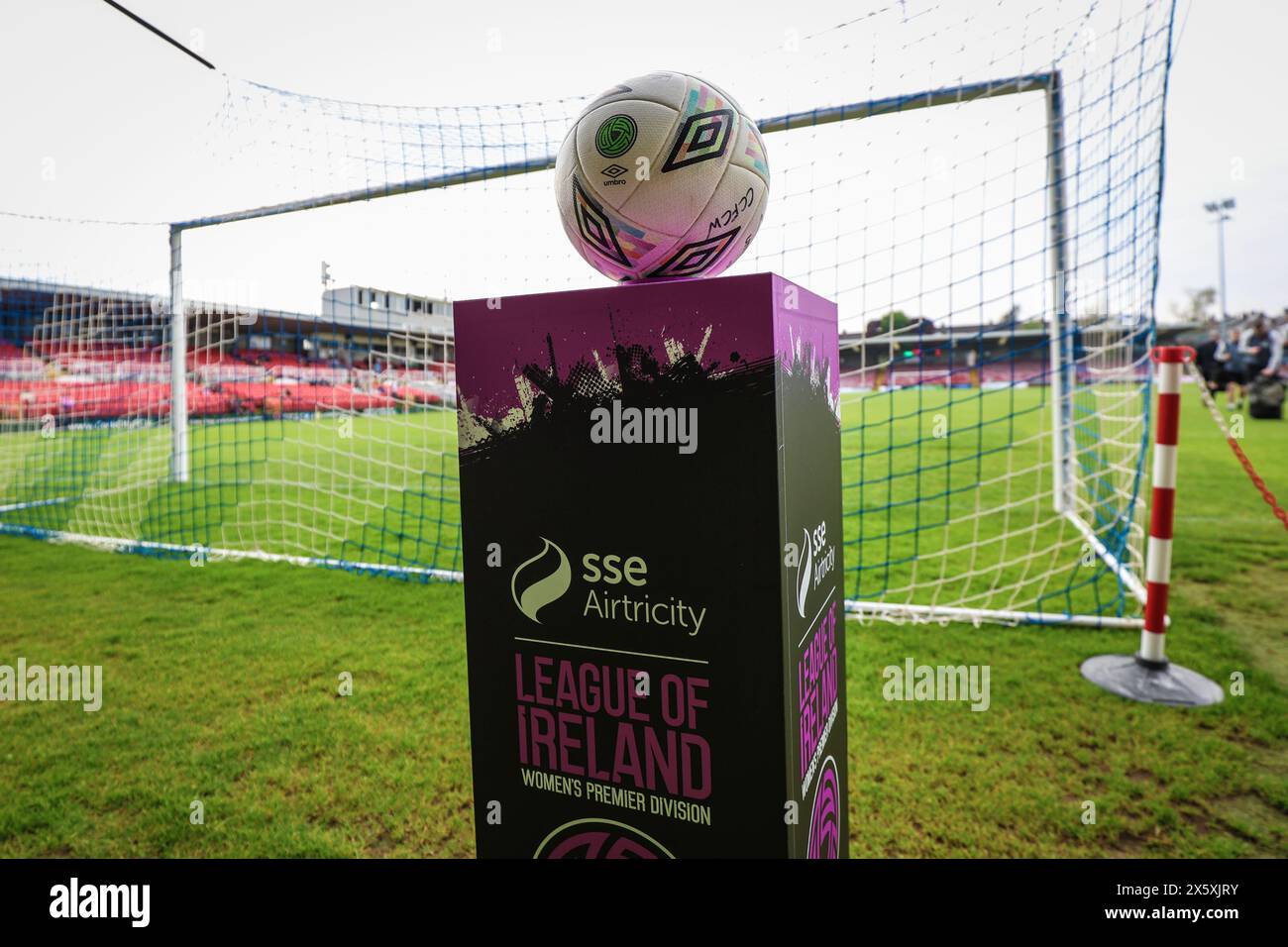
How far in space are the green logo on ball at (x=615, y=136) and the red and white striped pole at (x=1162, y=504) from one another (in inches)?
105

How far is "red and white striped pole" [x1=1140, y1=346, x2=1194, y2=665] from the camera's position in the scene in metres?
2.81

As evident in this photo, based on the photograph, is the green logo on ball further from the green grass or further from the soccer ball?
the green grass

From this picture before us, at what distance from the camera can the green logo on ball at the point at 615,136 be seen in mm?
1289

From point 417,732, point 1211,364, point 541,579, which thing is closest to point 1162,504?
point 541,579

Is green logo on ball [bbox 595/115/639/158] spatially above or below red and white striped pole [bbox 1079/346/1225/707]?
above

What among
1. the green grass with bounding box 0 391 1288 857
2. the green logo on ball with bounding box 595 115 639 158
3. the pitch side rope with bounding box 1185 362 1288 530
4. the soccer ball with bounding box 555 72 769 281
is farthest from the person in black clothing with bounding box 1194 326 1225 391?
the green logo on ball with bounding box 595 115 639 158

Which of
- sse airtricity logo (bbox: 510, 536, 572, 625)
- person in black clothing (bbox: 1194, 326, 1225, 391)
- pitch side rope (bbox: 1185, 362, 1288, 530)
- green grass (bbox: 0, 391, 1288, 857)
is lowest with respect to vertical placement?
green grass (bbox: 0, 391, 1288, 857)

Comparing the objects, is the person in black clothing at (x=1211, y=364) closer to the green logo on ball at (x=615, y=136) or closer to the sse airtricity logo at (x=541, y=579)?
the green logo on ball at (x=615, y=136)

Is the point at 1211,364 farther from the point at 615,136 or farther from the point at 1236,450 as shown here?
the point at 615,136

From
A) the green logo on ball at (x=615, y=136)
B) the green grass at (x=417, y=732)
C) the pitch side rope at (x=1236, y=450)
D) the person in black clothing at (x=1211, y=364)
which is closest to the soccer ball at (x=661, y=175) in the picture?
the green logo on ball at (x=615, y=136)

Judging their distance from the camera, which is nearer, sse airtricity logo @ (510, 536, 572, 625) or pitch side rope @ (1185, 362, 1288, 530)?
sse airtricity logo @ (510, 536, 572, 625)

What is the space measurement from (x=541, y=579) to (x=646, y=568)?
234 millimetres

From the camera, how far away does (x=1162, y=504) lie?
2850 millimetres
